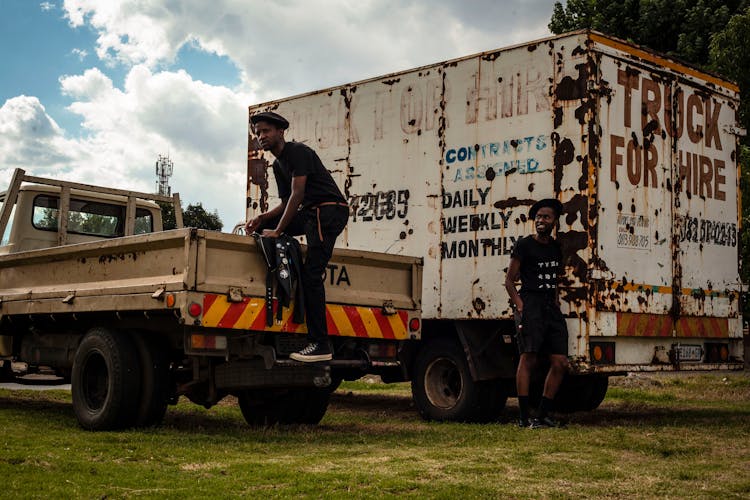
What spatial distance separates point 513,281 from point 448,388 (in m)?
1.61

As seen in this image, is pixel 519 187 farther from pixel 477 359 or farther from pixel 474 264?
pixel 477 359

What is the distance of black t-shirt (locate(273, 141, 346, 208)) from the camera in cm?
797

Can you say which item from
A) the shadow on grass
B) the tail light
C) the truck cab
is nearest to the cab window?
the truck cab

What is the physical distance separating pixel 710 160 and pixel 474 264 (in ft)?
9.42

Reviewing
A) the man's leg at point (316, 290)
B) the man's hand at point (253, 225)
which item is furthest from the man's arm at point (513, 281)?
the man's hand at point (253, 225)

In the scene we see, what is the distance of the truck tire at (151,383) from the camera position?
797 cm

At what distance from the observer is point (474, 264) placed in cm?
971

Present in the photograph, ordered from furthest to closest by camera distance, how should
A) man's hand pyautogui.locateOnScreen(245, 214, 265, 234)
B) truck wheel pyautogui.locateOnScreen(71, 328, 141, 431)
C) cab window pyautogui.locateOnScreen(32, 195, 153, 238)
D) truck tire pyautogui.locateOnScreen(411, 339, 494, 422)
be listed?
cab window pyautogui.locateOnScreen(32, 195, 153, 238) → truck tire pyautogui.locateOnScreen(411, 339, 494, 422) → man's hand pyautogui.locateOnScreen(245, 214, 265, 234) → truck wheel pyautogui.locateOnScreen(71, 328, 141, 431)

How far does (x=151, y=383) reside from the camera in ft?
26.1

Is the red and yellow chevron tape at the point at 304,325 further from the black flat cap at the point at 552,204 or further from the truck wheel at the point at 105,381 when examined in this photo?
the black flat cap at the point at 552,204

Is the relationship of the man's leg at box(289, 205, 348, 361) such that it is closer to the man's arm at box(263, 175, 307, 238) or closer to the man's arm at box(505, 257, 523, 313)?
the man's arm at box(263, 175, 307, 238)

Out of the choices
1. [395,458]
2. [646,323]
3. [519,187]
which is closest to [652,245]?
[646,323]

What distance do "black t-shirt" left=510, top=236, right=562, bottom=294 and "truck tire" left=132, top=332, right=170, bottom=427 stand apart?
3305 millimetres

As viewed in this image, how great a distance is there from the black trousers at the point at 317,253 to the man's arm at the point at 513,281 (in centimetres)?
182
